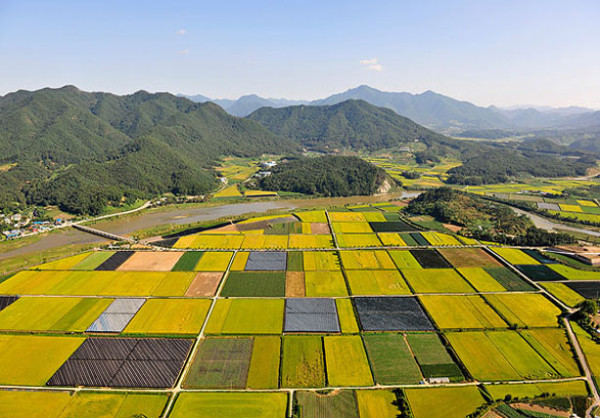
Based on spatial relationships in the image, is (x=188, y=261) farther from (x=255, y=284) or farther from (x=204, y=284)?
(x=255, y=284)

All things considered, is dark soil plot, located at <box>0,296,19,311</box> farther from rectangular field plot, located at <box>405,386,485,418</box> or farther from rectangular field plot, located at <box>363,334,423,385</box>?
rectangular field plot, located at <box>405,386,485,418</box>

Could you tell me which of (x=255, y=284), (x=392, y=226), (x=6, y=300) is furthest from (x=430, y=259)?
(x=6, y=300)

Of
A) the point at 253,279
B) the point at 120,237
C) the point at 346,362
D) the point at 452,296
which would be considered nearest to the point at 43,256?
the point at 120,237

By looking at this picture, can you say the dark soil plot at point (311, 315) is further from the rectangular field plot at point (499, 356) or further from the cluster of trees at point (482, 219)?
the cluster of trees at point (482, 219)

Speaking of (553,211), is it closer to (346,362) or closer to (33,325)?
(346,362)

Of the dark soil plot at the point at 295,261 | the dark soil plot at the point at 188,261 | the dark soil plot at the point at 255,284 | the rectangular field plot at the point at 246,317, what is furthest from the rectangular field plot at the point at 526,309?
the dark soil plot at the point at 188,261

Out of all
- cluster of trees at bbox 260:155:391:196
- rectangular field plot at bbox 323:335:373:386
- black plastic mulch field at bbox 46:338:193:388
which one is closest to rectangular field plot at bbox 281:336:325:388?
Result: rectangular field plot at bbox 323:335:373:386
